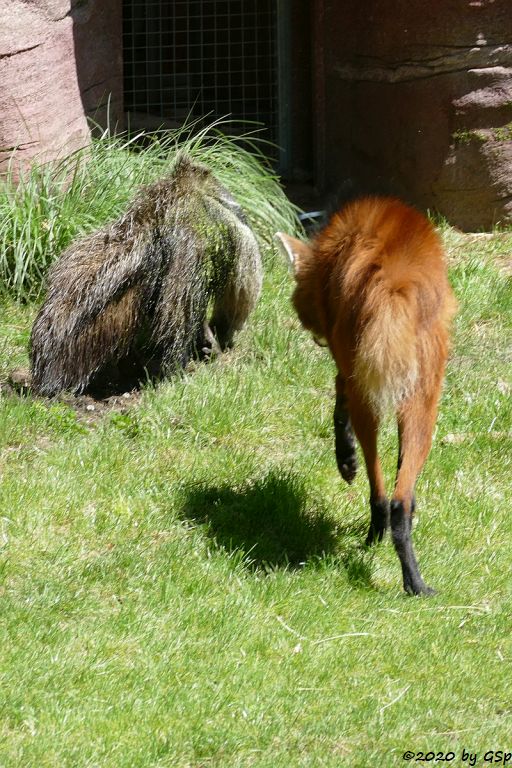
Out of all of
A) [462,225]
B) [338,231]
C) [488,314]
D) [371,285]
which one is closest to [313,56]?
[462,225]

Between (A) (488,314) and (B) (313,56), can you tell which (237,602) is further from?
(B) (313,56)

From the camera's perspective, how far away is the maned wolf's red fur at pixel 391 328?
3930 mm

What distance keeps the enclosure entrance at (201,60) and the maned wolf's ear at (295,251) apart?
5117 mm

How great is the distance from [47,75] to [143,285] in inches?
86.2

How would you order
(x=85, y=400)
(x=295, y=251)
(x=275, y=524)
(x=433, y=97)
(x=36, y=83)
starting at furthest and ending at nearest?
(x=433, y=97)
(x=36, y=83)
(x=85, y=400)
(x=295, y=251)
(x=275, y=524)

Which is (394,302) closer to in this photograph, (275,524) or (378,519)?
(378,519)

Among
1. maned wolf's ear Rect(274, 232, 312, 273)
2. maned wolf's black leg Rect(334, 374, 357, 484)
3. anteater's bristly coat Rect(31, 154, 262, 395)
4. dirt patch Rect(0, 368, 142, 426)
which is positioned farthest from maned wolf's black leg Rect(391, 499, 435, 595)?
anteater's bristly coat Rect(31, 154, 262, 395)

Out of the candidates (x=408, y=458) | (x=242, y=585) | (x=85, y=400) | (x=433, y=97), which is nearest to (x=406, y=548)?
(x=408, y=458)

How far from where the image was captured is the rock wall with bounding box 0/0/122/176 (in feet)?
23.3

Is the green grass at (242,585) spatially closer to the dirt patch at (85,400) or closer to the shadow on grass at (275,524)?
the shadow on grass at (275,524)

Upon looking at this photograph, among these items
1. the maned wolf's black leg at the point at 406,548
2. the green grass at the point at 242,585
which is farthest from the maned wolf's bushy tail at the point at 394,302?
the green grass at the point at 242,585

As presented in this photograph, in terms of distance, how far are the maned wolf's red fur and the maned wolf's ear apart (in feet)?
1.00

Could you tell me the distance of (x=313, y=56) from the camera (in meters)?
9.40

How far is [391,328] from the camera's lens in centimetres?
390
